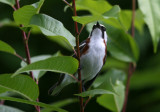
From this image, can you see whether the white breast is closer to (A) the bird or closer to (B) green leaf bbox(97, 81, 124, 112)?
(A) the bird

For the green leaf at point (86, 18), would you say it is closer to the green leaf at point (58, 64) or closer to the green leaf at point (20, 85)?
the green leaf at point (58, 64)

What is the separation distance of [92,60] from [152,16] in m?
0.39

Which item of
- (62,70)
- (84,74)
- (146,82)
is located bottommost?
(146,82)

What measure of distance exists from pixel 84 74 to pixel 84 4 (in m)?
0.39

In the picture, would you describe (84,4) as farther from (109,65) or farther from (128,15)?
(109,65)

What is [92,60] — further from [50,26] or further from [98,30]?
[50,26]

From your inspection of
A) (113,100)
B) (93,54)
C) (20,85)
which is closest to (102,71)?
(93,54)

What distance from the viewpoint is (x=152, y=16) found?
1558 millimetres

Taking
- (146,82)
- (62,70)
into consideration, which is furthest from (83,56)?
(146,82)

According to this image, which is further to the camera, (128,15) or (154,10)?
(128,15)

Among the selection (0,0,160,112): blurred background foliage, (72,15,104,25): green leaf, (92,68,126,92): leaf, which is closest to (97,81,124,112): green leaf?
(92,68,126,92): leaf

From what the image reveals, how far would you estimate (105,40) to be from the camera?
71.8 inches

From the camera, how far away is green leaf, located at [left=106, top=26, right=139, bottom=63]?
1.78 metres

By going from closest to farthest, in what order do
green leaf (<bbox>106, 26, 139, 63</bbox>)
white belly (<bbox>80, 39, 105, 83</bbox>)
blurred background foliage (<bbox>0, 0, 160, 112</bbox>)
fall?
white belly (<bbox>80, 39, 105, 83</bbox>) < green leaf (<bbox>106, 26, 139, 63</bbox>) < blurred background foliage (<bbox>0, 0, 160, 112</bbox>)
